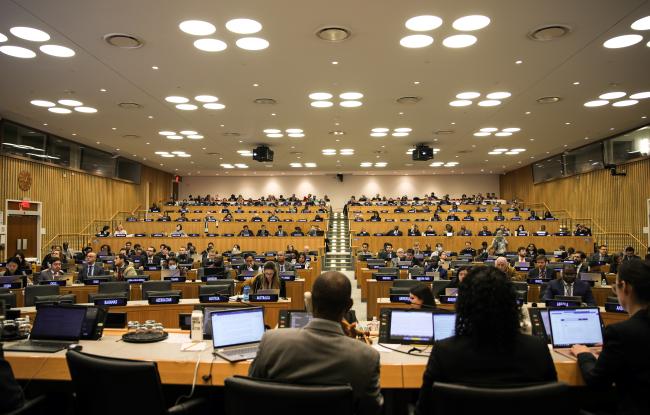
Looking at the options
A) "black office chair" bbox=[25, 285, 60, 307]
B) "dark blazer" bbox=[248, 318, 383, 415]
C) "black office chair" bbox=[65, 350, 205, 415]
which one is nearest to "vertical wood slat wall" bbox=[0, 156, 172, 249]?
"black office chair" bbox=[25, 285, 60, 307]

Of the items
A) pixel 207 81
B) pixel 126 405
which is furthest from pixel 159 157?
pixel 126 405

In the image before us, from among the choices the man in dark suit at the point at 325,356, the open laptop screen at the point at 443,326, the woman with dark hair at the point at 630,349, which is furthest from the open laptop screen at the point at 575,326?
the man in dark suit at the point at 325,356

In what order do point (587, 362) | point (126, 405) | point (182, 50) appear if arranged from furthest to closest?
point (182, 50) < point (587, 362) < point (126, 405)

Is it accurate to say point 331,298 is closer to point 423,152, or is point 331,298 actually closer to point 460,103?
point 460,103

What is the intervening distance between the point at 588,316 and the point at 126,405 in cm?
319

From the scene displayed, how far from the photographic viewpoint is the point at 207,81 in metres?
11.2

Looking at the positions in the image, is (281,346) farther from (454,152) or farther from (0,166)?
(454,152)

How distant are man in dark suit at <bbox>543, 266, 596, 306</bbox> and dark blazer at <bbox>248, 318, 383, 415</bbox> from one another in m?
5.83

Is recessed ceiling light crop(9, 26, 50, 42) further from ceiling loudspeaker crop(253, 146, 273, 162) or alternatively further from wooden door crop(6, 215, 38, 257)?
ceiling loudspeaker crop(253, 146, 273, 162)

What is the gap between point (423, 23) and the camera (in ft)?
26.0

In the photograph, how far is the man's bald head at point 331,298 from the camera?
7.55 feet

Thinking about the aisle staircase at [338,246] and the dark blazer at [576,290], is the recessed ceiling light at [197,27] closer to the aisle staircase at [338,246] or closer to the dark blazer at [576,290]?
the dark blazer at [576,290]

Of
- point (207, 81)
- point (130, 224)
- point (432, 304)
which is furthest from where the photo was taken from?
point (130, 224)

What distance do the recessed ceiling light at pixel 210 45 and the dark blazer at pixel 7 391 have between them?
7066 millimetres
